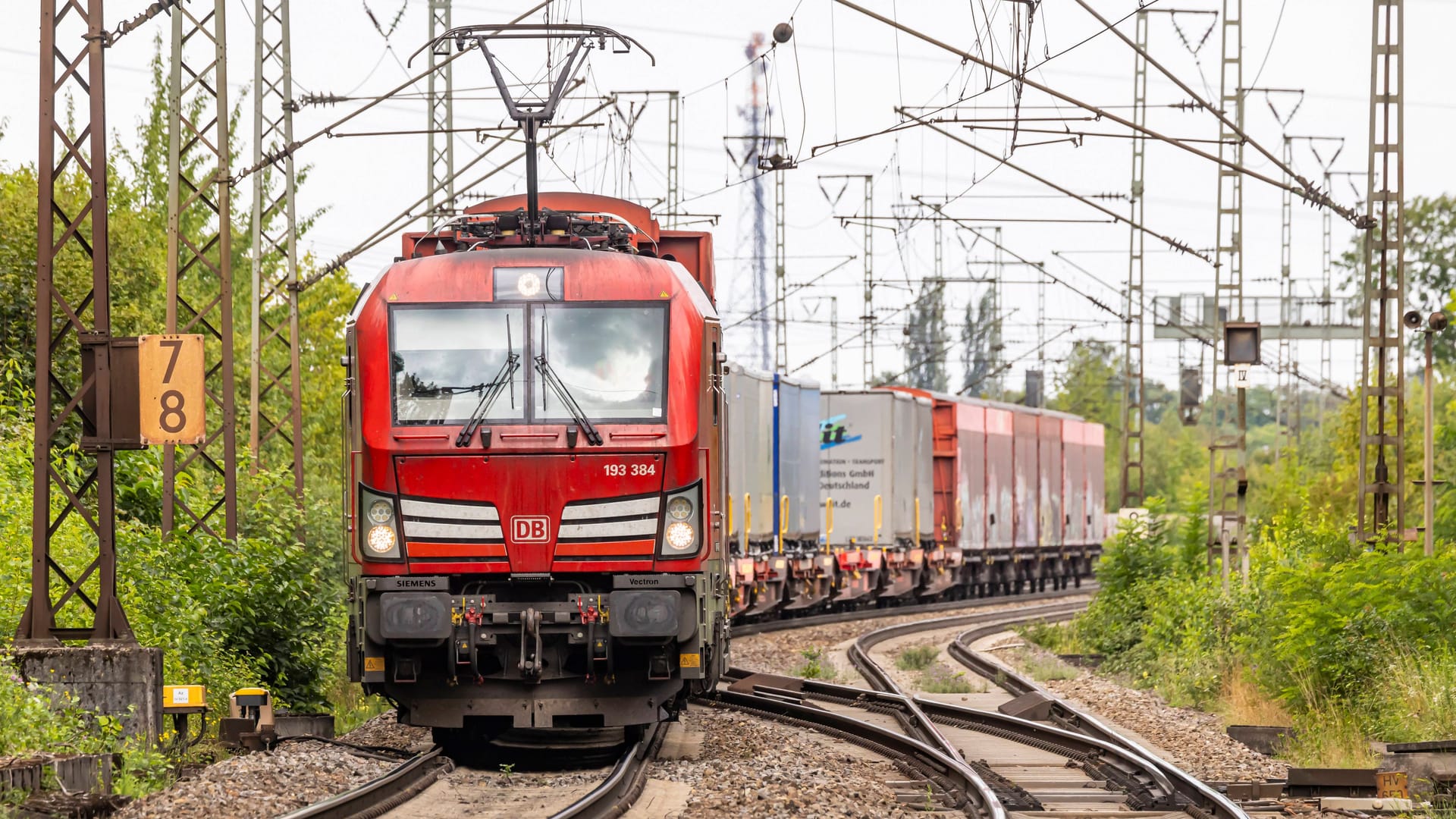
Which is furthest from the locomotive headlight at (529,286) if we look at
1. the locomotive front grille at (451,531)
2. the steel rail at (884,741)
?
the steel rail at (884,741)

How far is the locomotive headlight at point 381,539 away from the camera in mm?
11398

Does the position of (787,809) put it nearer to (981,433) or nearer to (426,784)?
(426,784)

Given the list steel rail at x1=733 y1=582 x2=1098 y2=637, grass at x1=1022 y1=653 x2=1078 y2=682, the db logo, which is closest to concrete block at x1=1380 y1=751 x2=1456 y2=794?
the db logo

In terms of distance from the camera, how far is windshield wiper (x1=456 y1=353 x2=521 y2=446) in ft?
37.4

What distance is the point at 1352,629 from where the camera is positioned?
47.9 ft

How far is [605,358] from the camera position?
11.7 meters

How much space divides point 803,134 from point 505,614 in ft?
33.8

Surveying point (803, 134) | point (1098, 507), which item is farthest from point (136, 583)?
point (1098, 507)

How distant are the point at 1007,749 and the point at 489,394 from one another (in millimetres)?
5399

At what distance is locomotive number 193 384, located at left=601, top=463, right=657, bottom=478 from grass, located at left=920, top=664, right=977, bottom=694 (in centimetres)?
873

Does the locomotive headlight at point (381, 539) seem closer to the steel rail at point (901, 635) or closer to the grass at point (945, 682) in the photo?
the steel rail at point (901, 635)

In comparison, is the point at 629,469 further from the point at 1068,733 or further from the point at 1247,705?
the point at 1247,705

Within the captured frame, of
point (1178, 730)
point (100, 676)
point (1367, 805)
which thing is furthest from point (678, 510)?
point (1178, 730)

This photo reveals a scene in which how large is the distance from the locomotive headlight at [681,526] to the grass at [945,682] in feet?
27.9
